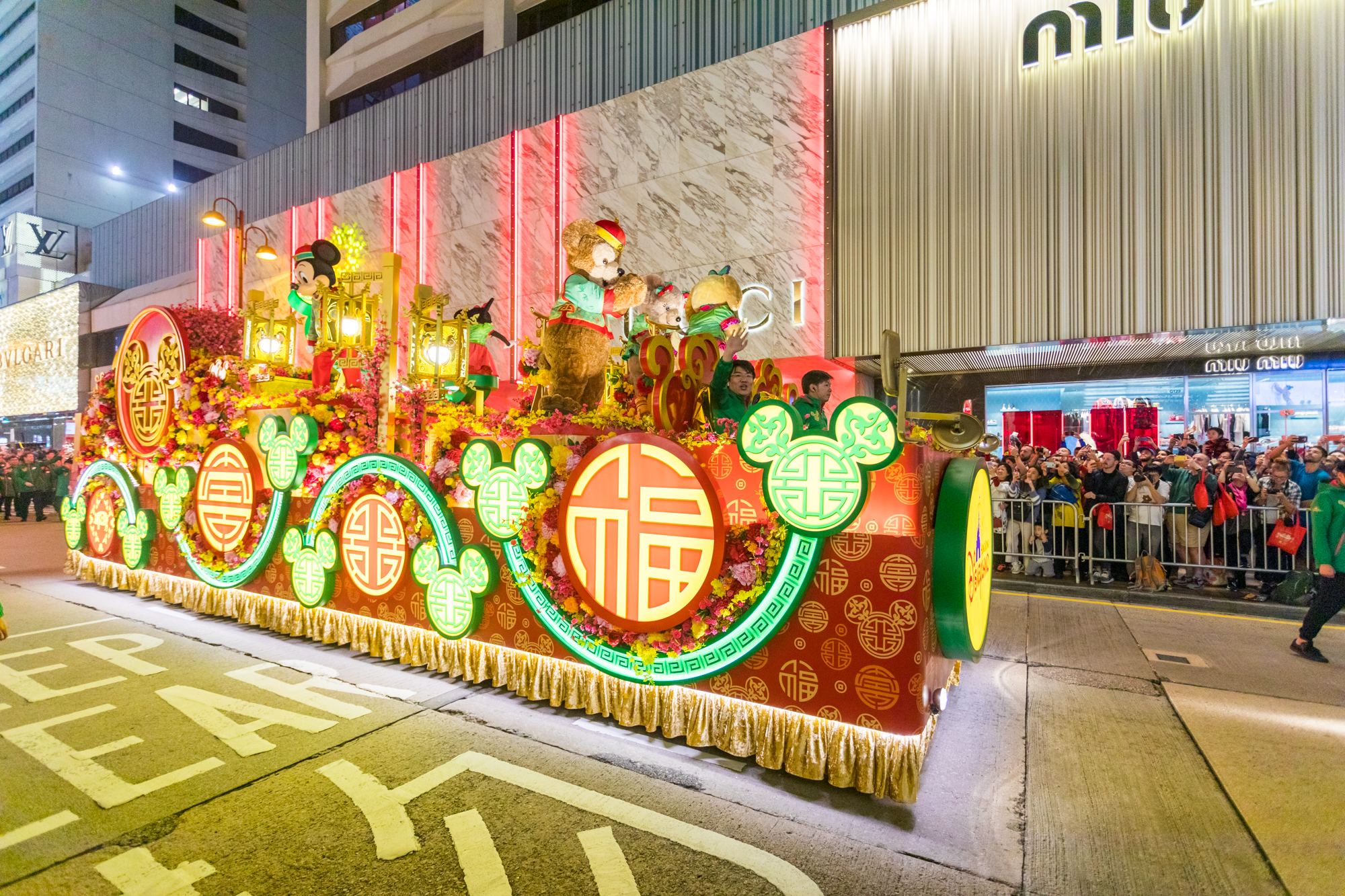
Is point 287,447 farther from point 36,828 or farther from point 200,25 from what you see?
point 200,25

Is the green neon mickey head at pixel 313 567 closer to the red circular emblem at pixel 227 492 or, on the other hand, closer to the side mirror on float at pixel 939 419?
the red circular emblem at pixel 227 492

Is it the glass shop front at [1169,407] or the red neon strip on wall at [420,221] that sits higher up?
the red neon strip on wall at [420,221]

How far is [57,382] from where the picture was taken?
73.2 ft

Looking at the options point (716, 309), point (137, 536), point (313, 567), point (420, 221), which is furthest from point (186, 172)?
point (716, 309)

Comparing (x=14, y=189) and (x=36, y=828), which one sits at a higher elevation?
(x=14, y=189)

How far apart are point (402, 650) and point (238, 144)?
146 feet

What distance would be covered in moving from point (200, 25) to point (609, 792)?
48.1m

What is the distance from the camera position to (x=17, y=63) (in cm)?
2914

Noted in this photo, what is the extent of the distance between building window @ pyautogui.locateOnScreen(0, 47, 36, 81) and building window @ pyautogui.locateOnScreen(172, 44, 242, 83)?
5.92 meters

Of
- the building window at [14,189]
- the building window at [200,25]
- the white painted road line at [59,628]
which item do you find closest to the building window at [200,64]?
the building window at [200,25]

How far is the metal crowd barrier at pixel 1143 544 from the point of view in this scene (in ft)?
22.2

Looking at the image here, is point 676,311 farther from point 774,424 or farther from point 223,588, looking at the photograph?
point 223,588

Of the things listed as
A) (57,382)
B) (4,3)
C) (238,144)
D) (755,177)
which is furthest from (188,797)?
(4,3)

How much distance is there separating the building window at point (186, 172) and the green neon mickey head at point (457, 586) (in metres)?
39.4
